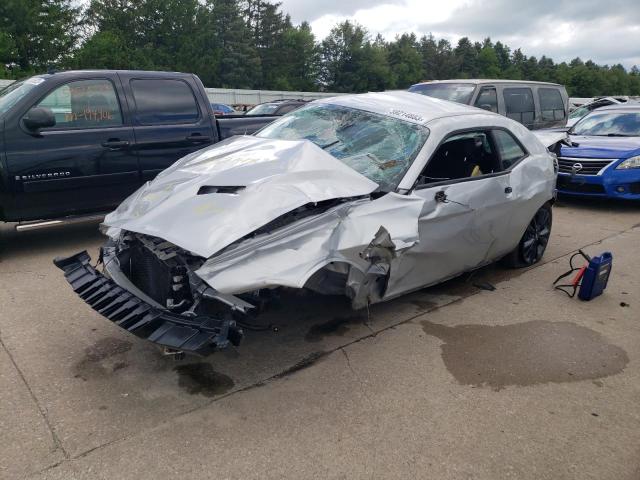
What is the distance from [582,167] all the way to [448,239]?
214 inches

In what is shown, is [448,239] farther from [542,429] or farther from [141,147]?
[141,147]

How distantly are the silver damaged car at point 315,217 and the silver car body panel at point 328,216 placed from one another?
0.4 inches

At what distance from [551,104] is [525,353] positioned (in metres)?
8.19

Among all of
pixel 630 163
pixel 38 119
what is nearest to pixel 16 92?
pixel 38 119

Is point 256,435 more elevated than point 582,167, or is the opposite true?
point 582,167

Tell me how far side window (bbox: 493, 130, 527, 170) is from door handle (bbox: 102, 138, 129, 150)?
389 cm

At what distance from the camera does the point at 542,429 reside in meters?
2.85

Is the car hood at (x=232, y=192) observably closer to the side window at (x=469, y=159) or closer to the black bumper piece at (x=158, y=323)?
the black bumper piece at (x=158, y=323)

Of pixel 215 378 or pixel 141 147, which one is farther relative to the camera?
pixel 141 147

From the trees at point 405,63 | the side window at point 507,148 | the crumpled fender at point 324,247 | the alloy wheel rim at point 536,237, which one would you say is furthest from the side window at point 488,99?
the trees at point 405,63

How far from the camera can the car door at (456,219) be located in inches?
Answer: 149

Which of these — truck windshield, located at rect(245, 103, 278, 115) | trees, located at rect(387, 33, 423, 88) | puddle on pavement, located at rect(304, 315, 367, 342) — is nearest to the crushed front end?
puddle on pavement, located at rect(304, 315, 367, 342)

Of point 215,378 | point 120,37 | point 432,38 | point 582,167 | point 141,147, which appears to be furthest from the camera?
point 432,38

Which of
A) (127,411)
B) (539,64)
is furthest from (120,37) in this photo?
(539,64)
